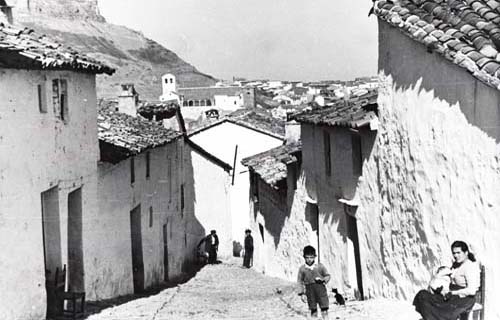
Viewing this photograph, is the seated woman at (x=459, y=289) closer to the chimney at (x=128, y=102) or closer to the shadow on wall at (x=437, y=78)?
the shadow on wall at (x=437, y=78)

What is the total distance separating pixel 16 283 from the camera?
34.1ft

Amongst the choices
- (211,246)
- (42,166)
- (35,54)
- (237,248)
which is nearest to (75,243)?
(42,166)

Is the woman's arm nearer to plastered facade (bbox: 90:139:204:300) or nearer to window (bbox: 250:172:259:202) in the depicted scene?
plastered facade (bbox: 90:139:204:300)

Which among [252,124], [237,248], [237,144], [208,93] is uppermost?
[208,93]

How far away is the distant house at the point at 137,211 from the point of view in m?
15.5

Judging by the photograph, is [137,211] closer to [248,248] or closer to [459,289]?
[248,248]

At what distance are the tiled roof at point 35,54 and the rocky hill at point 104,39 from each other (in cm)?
10476

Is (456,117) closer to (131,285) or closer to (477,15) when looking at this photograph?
(477,15)

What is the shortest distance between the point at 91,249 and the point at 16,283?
13.1ft

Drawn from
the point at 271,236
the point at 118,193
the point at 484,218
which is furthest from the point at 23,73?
Answer: the point at 271,236

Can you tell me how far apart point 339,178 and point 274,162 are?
8.58m

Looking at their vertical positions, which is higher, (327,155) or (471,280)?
(327,155)

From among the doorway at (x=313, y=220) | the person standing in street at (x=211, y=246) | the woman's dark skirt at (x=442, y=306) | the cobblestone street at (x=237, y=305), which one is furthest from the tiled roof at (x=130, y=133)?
the woman's dark skirt at (x=442, y=306)

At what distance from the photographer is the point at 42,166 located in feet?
38.6
